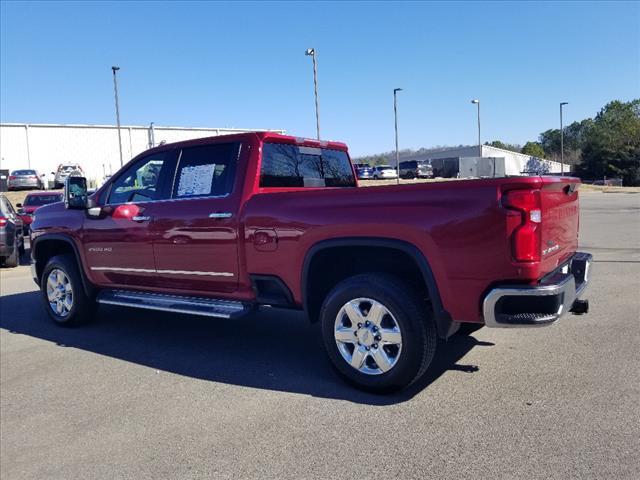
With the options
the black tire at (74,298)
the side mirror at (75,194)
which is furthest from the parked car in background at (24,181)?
the side mirror at (75,194)

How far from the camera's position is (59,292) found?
6707 millimetres

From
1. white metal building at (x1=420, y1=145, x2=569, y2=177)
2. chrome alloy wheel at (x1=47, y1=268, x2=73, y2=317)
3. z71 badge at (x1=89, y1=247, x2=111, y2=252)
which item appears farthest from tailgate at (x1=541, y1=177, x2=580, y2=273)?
white metal building at (x1=420, y1=145, x2=569, y2=177)

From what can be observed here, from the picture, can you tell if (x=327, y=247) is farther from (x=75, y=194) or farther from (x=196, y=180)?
(x=75, y=194)

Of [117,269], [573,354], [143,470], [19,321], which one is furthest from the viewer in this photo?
[19,321]

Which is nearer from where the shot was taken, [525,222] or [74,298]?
[525,222]

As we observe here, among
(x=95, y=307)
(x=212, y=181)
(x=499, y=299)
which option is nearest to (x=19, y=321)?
(x=95, y=307)

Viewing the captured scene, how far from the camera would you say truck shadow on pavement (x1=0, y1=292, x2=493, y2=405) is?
178 inches

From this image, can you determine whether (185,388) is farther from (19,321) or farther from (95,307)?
(19,321)

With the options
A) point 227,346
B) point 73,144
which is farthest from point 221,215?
point 73,144

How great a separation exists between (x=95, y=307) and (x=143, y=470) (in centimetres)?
384

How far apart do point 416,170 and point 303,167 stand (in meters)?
48.6

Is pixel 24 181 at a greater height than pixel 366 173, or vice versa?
pixel 24 181

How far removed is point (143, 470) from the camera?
10.8 feet

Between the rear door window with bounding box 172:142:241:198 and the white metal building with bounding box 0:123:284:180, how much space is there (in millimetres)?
45817
